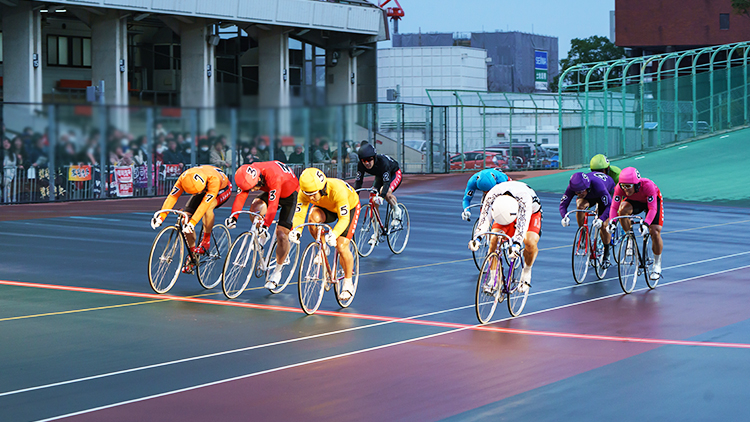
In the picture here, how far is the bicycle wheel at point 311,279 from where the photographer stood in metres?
9.69

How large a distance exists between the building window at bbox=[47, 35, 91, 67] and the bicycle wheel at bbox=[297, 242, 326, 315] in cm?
3184

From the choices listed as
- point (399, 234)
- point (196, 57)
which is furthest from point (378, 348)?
point (196, 57)

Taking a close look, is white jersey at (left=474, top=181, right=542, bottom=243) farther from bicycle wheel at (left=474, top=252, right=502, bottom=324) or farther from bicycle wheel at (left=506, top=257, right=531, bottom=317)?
bicycle wheel at (left=474, top=252, right=502, bottom=324)

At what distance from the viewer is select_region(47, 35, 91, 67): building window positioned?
127ft

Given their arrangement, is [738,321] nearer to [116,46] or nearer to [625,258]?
[625,258]

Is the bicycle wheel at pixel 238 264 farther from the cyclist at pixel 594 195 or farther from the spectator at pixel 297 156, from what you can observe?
the spectator at pixel 297 156

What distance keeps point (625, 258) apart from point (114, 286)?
6.50 meters

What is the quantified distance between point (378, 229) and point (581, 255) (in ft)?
12.6

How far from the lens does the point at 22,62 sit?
31391 mm

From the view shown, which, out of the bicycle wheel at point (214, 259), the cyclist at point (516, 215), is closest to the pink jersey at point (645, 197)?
the cyclist at point (516, 215)

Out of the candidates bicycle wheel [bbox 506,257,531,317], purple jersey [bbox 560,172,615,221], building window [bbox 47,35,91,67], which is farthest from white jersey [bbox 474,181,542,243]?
building window [bbox 47,35,91,67]

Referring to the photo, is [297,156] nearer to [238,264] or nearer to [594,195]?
[594,195]

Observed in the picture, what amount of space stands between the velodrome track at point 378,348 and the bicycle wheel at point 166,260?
21 centimetres

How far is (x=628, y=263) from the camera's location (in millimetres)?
11523
